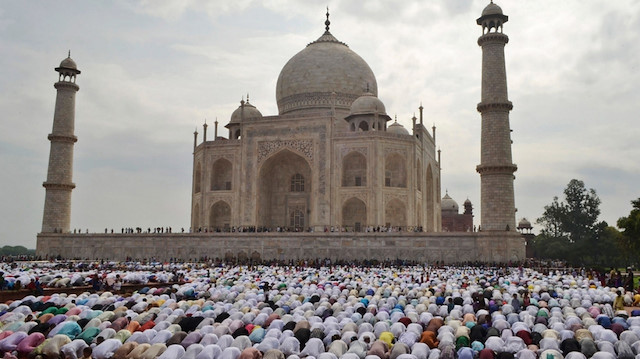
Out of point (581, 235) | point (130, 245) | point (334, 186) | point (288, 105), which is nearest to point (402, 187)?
point (334, 186)

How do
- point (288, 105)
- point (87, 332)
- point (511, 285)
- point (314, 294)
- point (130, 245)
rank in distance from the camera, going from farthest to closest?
point (288, 105)
point (130, 245)
point (511, 285)
point (314, 294)
point (87, 332)

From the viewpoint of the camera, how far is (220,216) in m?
32.4

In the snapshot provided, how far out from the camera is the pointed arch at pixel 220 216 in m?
32.0

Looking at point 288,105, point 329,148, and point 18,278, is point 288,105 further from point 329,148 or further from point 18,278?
point 18,278

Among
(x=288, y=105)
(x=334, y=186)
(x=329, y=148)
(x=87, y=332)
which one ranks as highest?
(x=288, y=105)

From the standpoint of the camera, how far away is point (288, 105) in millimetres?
35469

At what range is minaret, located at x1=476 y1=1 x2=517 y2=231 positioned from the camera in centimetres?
2353

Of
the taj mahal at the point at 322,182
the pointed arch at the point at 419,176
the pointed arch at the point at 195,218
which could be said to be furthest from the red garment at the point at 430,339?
the pointed arch at the point at 195,218

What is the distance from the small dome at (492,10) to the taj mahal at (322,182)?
48 mm

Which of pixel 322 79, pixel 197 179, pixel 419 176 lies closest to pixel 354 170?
pixel 419 176

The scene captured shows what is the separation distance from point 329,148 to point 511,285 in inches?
637

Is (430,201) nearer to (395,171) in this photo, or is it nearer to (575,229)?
(395,171)

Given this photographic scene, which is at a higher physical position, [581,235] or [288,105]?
[288,105]

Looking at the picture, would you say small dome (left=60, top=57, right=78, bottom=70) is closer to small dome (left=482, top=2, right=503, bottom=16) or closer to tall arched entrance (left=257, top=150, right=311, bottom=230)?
tall arched entrance (left=257, top=150, right=311, bottom=230)
